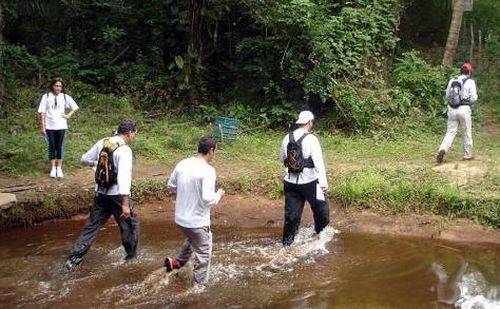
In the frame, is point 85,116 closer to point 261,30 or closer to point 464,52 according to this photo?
point 261,30

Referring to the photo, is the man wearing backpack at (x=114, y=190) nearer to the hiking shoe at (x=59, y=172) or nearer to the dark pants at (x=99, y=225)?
the dark pants at (x=99, y=225)

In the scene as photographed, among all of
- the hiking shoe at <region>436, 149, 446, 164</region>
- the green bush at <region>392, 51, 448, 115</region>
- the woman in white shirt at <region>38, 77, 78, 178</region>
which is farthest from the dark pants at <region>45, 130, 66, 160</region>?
the green bush at <region>392, 51, 448, 115</region>

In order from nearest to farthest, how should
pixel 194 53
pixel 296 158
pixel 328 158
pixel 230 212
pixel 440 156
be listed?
1. pixel 296 158
2. pixel 230 212
3. pixel 440 156
4. pixel 328 158
5. pixel 194 53

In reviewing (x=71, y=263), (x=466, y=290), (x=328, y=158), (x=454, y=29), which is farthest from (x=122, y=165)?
(x=454, y=29)

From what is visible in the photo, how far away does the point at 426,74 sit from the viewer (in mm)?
14680

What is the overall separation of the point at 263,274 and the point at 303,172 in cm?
136

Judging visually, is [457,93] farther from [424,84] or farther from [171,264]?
[171,264]

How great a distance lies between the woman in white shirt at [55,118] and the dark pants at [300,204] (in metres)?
4.62

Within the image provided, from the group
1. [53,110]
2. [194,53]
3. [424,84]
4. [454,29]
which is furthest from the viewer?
[454,29]

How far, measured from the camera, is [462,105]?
1051 centimetres

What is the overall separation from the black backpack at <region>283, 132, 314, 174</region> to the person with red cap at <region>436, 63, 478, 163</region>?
4.18 metres

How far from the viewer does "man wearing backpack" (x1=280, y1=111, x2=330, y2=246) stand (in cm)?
736

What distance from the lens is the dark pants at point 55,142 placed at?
10.3 metres

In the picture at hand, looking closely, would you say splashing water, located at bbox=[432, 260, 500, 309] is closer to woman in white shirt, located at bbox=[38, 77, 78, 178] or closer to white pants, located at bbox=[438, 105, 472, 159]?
white pants, located at bbox=[438, 105, 472, 159]
